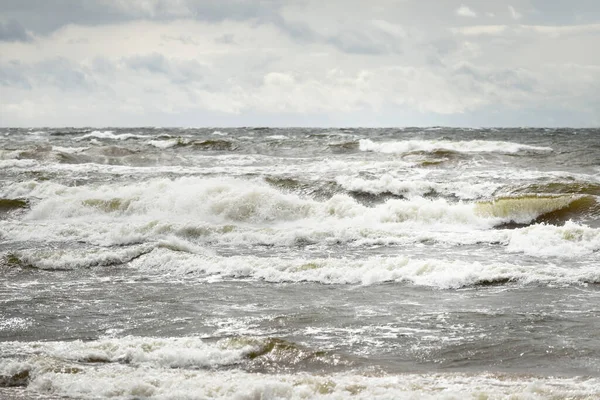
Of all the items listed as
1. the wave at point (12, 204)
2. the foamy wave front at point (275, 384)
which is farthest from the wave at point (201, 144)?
the foamy wave front at point (275, 384)

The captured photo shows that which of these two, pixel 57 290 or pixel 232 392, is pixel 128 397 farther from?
pixel 57 290

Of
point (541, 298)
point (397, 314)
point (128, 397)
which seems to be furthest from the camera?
point (541, 298)

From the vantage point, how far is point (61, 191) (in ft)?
68.7

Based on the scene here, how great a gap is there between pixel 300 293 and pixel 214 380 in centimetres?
378

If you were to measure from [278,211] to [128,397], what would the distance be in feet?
39.4

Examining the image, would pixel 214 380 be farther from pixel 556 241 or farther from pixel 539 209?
pixel 539 209

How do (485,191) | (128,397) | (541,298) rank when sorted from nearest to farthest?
1. (128,397)
2. (541,298)
3. (485,191)

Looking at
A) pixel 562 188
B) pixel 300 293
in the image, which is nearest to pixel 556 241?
pixel 300 293

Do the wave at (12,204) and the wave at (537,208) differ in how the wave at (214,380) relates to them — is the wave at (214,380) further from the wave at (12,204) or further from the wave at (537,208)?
the wave at (12,204)

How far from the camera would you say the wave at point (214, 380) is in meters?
5.77

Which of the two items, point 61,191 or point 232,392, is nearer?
point 232,392

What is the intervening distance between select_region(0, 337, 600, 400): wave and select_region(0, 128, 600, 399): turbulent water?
2cm

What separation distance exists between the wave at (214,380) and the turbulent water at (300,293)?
20 millimetres

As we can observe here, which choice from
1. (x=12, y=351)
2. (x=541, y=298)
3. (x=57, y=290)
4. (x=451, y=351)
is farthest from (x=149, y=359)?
(x=541, y=298)
